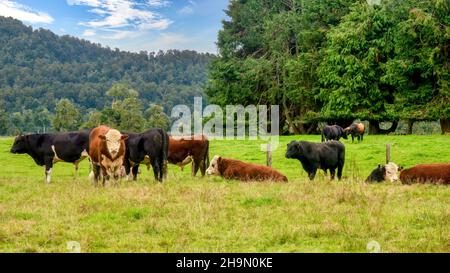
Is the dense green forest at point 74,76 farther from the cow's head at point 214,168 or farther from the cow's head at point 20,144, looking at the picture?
the cow's head at point 214,168

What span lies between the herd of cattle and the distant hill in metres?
73.7

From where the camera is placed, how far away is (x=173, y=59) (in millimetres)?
93500

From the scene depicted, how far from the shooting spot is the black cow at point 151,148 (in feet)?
55.5

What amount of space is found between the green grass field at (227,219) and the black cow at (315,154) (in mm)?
3785

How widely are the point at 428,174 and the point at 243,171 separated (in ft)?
19.2

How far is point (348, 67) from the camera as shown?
43.5 metres

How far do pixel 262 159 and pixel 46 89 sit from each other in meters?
96.2

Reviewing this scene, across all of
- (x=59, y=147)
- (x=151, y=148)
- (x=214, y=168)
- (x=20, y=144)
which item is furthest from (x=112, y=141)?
(x=20, y=144)

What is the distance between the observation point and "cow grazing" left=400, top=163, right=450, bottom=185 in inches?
642

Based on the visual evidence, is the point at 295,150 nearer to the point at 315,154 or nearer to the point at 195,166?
the point at 315,154

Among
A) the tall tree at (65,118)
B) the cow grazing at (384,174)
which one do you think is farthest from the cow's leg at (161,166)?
the tall tree at (65,118)

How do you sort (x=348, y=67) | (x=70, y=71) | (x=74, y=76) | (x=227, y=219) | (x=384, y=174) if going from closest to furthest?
(x=227, y=219), (x=384, y=174), (x=348, y=67), (x=74, y=76), (x=70, y=71)
